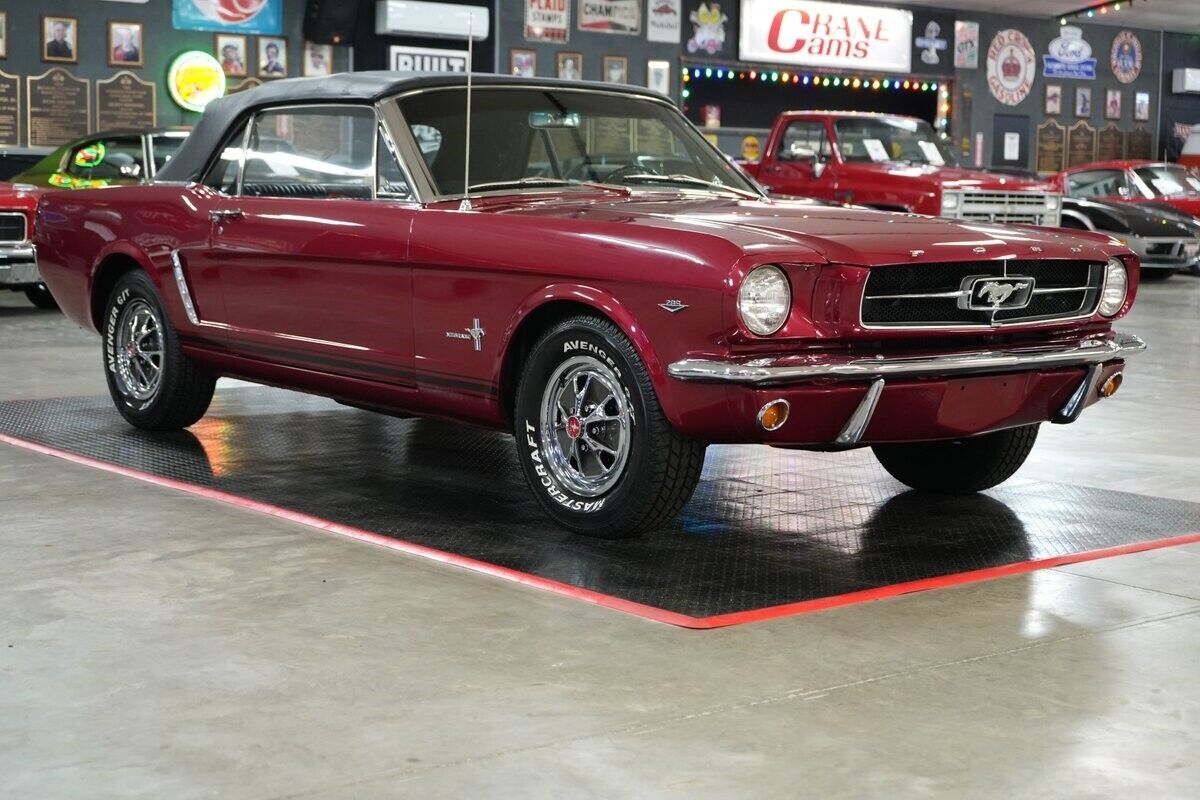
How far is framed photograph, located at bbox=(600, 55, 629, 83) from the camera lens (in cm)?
2334

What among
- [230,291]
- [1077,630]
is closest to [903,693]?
[1077,630]

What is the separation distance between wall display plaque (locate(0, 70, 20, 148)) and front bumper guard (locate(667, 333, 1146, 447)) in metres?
16.0

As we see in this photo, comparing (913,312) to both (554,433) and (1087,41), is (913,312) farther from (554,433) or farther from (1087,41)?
(1087,41)

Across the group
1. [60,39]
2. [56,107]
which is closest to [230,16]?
[60,39]

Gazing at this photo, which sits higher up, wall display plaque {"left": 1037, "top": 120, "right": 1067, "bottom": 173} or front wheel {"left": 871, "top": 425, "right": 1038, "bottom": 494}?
wall display plaque {"left": 1037, "top": 120, "right": 1067, "bottom": 173}

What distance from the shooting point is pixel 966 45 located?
27.1 m

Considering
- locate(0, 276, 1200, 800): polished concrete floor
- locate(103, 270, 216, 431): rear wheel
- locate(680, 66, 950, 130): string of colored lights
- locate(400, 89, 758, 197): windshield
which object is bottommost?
locate(0, 276, 1200, 800): polished concrete floor

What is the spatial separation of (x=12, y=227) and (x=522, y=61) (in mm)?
11031

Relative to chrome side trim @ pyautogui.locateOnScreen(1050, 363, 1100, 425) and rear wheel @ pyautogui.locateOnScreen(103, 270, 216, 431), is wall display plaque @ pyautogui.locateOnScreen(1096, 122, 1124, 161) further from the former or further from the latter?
chrome side trim @ pyautogui.locateOnScreen(1050, 363, 1100, 425)

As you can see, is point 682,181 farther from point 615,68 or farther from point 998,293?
point 615,68

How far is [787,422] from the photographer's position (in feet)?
14.2

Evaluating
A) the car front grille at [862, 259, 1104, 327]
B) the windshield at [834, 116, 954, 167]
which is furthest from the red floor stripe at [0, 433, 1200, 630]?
the windshield at [834, 116, 954, 167]

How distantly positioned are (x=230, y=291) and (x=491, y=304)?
151 cm

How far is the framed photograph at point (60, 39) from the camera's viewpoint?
1869 cm
